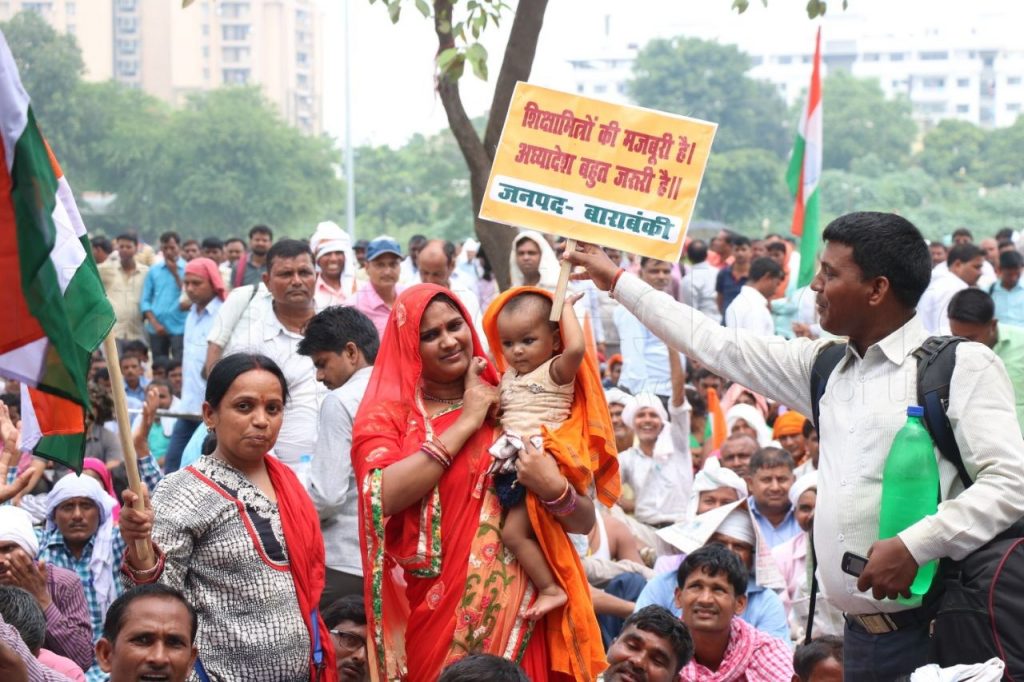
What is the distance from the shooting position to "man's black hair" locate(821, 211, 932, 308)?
4203 millimetres

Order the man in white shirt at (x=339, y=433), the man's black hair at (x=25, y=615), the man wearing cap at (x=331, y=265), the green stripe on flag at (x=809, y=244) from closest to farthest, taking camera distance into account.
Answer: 1. the man's black hair at (x=25, y=615)
2. the man in white shirt at (x=339, y=433)
3. the man wearing cap at (x=331, y=265)
4. the green stripe on flag at (x=809, y=244)

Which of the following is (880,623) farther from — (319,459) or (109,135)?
(109,135)

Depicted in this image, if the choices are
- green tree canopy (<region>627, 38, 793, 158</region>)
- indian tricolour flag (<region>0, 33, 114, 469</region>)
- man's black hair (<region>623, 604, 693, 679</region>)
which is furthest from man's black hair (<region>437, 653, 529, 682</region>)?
green tree canopy (<region>627, 38, 793, 158</region>)

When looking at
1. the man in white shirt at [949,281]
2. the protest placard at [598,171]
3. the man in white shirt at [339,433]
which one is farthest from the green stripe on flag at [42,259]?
the man in white shirt at [949,281]

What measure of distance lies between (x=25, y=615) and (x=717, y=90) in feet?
271

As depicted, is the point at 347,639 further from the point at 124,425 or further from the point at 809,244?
the point at 809,244

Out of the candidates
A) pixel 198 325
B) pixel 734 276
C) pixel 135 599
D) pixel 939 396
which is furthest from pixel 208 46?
pixel 939 396

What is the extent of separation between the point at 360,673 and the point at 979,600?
2652 mm

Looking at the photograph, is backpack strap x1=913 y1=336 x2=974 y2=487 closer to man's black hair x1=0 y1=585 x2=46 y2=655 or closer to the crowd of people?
the crowd of people

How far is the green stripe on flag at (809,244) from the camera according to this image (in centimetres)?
1280

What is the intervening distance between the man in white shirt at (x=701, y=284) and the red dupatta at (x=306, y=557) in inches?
356

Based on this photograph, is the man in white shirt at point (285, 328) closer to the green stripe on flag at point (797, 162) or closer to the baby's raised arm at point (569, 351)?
the baby's raised arm at point (569, 351)

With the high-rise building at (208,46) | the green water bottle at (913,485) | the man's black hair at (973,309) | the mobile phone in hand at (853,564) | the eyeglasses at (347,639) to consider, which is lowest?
the eyeglasses at (347,639)

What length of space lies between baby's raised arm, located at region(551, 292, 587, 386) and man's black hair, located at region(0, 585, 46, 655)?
2007mm
